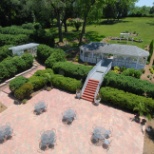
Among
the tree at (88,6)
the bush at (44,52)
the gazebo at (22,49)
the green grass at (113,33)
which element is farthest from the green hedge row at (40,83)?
the green grass at (113,33)

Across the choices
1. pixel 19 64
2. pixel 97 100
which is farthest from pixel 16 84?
pixel 97 100

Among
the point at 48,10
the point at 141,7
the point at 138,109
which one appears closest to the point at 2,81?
the point at 138,109

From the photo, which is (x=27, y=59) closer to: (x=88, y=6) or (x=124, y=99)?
(x=88, y=6)

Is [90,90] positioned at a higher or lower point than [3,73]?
lower

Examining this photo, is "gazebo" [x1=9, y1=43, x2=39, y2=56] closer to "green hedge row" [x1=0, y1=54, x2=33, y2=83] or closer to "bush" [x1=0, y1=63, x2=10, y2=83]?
"green hedge row" [x1=0, y1=54, x2=33, y2=83]

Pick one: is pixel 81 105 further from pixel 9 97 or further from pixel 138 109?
pixel 9 97

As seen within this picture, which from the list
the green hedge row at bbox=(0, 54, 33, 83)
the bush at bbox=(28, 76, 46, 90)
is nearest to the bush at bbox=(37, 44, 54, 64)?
the green hedge row at bbox=(0, 54, 33, 83)

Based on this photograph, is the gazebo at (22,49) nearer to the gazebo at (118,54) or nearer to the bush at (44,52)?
the bush at (44,52)
